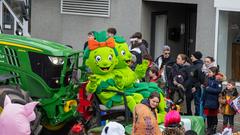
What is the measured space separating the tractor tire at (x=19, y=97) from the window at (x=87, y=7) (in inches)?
336

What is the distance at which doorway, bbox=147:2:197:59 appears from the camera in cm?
1839

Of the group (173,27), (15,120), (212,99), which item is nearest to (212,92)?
(212,99)

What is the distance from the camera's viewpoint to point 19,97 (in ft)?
30.2

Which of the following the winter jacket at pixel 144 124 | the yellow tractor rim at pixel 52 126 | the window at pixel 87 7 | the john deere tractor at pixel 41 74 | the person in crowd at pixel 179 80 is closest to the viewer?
the winter jacket at pixel 144 124

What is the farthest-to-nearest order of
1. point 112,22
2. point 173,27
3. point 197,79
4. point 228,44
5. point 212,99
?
point 173,27
point 112,22
point 228,44
point 197,79
point 212,99

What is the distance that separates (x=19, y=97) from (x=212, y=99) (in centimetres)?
428

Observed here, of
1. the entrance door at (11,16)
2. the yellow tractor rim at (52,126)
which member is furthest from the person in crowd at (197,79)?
the entrance door at (11,16)

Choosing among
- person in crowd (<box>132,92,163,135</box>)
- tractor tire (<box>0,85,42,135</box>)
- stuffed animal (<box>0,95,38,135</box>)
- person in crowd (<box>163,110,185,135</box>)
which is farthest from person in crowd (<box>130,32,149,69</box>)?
stuffed animal (<box>0,95,38,135</box>)

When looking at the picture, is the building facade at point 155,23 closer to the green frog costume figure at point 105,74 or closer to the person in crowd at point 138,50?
the person in crowd at point 138,50

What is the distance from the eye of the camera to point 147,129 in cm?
739

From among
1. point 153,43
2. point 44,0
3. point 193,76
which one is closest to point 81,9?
point 44,0

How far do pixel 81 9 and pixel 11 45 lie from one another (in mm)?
8319

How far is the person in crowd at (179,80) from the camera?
12.4 metres

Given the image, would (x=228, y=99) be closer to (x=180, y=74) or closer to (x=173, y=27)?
(x=180, y=74)
